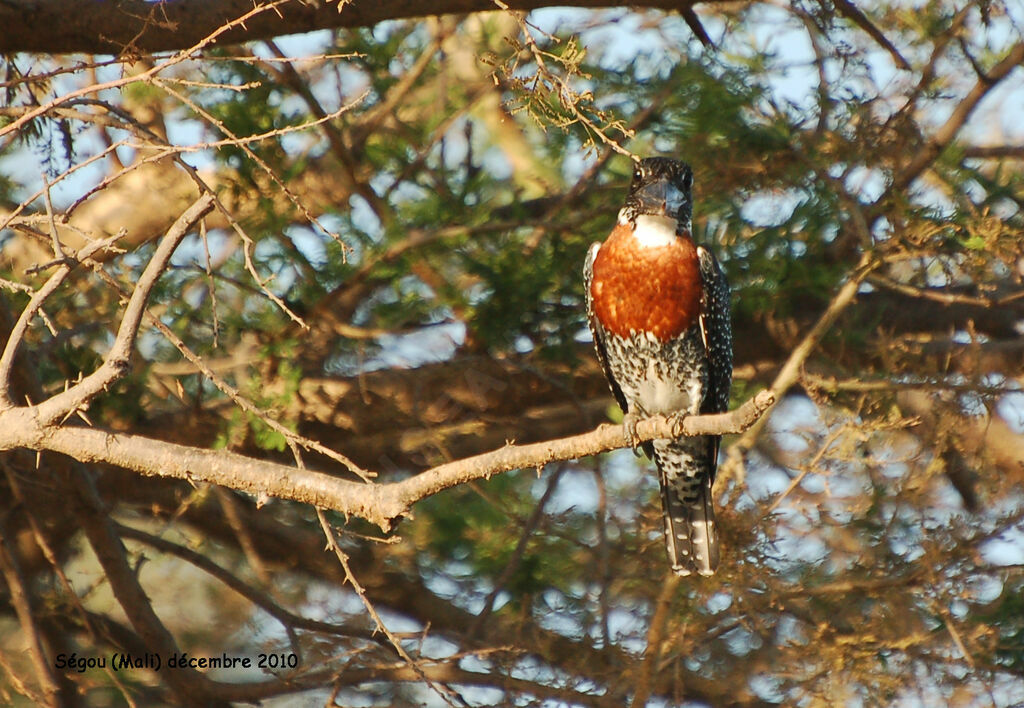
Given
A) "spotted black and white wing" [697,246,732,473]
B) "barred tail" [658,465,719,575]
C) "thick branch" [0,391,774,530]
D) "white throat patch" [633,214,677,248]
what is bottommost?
"thick branch" [0,391,774,530]

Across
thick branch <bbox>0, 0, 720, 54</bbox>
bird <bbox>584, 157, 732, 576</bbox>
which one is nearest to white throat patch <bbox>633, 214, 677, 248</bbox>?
bird <bbox>584, 157, 732, 576</bbox>

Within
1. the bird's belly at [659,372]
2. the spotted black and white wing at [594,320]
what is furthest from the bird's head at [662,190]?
the bird's belly at [659,372]

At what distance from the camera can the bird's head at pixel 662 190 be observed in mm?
3998

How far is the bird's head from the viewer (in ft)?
13.1

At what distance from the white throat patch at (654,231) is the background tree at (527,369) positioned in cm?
32

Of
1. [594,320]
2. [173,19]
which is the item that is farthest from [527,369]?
[173,19]

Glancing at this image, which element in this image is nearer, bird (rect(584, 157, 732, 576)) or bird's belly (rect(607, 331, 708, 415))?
bird (rect(584, 157, 732, 576))

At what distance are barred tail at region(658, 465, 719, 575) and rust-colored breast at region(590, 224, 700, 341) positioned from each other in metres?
0.67

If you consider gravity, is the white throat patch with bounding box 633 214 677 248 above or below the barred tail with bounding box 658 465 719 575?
above

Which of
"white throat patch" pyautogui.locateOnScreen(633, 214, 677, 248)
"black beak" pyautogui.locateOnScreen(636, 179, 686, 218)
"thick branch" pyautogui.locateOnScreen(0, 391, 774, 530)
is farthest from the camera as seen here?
"white throat patch" pyautogui.locateOnScreen(633, 214, 677, 248)

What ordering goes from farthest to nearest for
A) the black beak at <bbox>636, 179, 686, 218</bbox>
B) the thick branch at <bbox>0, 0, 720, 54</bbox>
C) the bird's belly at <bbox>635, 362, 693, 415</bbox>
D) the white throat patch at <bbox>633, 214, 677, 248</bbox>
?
the bird's belly at <bbox>635, 362, 693, 415</bbox>
the white throat patch at <bbox>633, 214, 677, 248</bbox>
the black beak at <bbox>636, 179, 686, 218</bbox>
the thick branch at <bbox>0, 0, 720, 54</bbox>

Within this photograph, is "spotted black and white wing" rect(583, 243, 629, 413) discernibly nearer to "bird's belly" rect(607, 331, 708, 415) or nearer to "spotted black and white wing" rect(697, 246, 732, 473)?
"bird's belly" rect(607, 331, 708, 415)

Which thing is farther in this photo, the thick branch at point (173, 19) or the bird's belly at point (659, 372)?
A: the bird's belly at point (659, 372)

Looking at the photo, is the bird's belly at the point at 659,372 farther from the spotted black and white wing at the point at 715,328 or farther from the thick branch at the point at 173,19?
the thick branch at the point at 173,19
